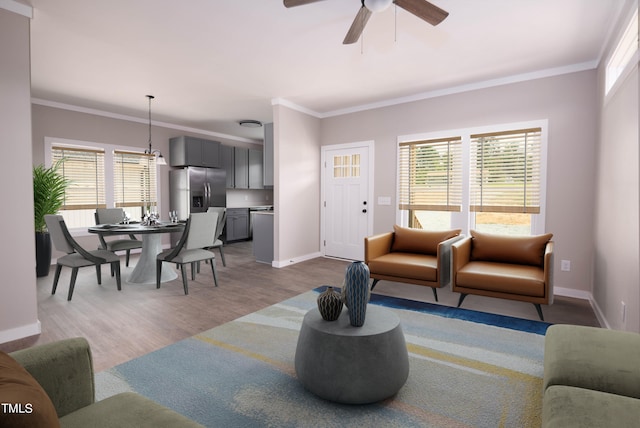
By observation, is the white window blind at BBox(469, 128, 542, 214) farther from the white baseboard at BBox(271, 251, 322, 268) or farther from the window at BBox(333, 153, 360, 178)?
the white baseboard at BBox(271, 251, 322, 268)

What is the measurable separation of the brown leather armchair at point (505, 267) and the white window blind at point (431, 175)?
1.04 metres

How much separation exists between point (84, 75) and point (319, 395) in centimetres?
459

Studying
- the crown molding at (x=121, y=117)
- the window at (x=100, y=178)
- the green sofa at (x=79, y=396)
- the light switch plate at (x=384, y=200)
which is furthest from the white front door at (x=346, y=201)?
the green sofa at (x=79, y=396)

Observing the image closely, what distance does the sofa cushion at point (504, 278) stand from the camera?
301 centimetres

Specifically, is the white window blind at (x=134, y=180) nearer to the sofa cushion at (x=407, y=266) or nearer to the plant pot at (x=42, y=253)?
the plant pot at (x=42, y=253)

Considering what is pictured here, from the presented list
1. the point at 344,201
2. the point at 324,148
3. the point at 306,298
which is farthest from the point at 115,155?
the point at 306,298

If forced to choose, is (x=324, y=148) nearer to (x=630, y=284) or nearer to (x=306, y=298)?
(x=306, y=298)

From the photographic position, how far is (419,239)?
4.12 metres

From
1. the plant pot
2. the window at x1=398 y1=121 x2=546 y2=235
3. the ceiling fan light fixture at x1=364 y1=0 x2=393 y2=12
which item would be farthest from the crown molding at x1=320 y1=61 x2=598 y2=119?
the plant pot

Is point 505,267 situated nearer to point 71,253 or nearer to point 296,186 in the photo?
point 296,186

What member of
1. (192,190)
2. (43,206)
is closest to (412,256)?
(192,190)

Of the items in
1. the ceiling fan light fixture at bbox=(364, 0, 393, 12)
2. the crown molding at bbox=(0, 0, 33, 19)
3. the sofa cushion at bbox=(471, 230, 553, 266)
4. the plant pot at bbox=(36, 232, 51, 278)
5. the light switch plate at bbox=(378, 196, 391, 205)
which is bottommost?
the plant pot at bbox=(36, 232, 51, 278)

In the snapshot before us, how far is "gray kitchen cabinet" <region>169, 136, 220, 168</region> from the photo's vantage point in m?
6.83

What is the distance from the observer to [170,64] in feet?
12.6
